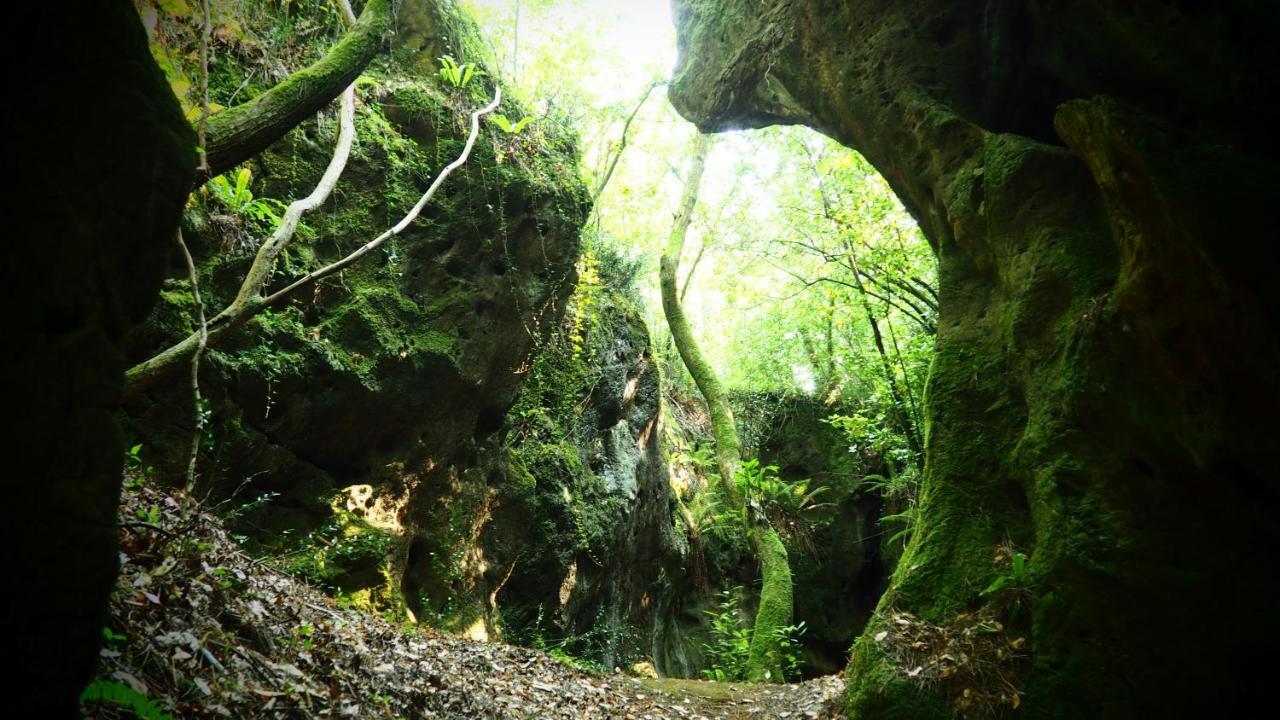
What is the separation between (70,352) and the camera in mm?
1678

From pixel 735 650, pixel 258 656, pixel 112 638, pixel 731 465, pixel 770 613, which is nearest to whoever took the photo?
pixel 112 638

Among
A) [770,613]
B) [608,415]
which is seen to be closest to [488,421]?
[608,415]

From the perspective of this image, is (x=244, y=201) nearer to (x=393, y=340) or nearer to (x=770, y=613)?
(x=393, y=340)

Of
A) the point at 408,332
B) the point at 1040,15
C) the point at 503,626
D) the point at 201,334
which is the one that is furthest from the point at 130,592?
the point at 1040,15

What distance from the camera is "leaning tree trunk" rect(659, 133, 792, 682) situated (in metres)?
10.8

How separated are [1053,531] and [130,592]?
5.44m

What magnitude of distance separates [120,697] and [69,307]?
141cm

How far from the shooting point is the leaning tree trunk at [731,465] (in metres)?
10.8

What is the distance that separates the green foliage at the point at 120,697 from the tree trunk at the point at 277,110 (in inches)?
110

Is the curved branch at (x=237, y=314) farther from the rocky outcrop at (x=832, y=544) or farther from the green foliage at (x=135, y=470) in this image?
the rocky outcrop at (x=832, y=544)

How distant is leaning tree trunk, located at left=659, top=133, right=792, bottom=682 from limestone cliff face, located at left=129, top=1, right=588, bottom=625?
4358 mm

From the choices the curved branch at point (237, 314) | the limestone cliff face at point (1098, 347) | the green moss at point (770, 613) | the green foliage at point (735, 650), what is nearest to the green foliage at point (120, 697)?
the curved branch at point (237, 314)

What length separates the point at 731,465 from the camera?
13.0 meters

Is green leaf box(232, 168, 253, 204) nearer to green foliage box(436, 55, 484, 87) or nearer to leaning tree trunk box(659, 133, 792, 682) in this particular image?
green foliage box(436, 55, 484, 87)
